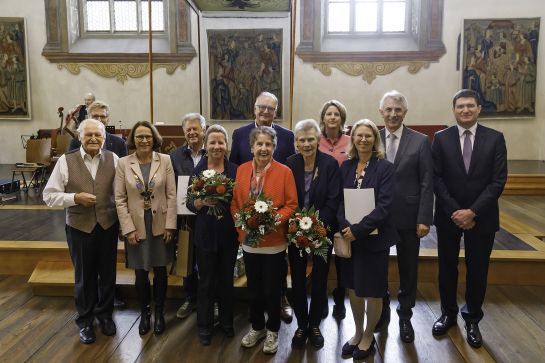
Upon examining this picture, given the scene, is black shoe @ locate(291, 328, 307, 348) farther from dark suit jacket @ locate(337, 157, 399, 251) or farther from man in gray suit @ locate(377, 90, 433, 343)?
man in gray suit @ locate(377, 90, 433, 343)

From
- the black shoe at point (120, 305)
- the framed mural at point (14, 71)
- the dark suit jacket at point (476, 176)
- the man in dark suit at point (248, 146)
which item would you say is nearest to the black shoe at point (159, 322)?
the black shoe at point (120, 305)

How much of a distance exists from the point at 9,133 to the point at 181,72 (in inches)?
180

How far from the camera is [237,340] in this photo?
3066mm

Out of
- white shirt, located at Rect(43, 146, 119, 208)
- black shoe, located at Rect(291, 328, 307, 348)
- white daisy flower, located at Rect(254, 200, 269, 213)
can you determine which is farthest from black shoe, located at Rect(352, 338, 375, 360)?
white shirt, located at Rect(43, 146, 119, 208)

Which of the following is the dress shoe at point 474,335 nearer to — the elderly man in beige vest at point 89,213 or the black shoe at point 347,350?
the black shoe at point 347,350

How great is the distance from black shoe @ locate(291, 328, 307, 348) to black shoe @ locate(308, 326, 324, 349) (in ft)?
0.14

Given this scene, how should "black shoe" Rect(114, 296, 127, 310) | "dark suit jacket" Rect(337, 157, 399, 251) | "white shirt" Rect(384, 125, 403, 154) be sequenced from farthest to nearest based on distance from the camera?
1. "black shoe" Rect(114, 296, 127, 310)
2. "white shirt" Rect(384, 125, 403, 154)
3. "dark suit jacket" Rect(337, 157, 399, 251)

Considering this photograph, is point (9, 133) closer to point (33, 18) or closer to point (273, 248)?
point (33, 18)

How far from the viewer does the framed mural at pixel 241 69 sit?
33.8ft

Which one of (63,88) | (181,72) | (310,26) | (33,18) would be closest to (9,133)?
(63,88)

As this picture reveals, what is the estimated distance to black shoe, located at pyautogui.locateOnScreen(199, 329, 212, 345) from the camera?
3.00m

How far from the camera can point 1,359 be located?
2.83 m

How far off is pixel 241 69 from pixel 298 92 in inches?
58.5

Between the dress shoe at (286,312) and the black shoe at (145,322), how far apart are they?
1005 millimetres
